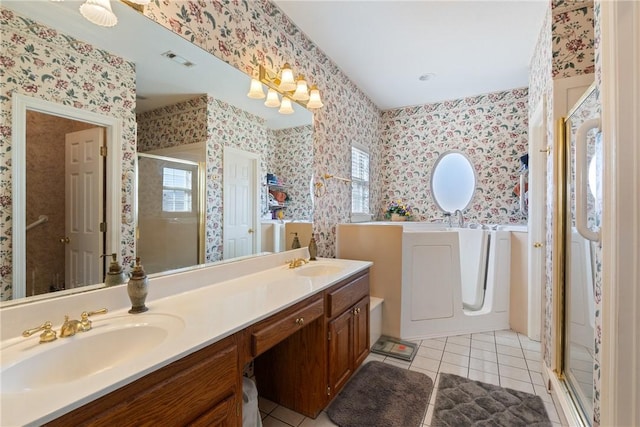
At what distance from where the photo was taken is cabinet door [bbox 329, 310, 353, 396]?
1.64 metres

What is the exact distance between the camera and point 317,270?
6.83 ft

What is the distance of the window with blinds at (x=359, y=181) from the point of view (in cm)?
322

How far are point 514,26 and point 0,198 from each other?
10.3ft

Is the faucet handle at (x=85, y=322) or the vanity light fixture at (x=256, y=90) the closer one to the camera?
the faucet handle at (x=85, y=322)

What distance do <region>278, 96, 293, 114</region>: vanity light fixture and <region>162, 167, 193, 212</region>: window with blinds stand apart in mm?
927

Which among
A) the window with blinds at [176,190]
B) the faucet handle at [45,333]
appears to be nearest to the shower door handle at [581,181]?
the window with blinds at [176,190]

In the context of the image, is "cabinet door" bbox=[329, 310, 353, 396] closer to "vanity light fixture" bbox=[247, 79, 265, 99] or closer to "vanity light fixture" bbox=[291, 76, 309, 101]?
"vanity light fixture" bbox=[247, 79, 265, 99]

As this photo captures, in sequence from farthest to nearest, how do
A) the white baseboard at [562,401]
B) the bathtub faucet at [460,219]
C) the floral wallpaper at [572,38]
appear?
the bathtub faucet at [460,219] < the floral wallpaper at [572,38] < the white baseboard at [562,401]

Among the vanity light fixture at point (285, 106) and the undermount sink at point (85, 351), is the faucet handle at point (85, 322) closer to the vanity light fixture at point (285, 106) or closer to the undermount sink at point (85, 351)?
the undermount sink at point (85, 351)

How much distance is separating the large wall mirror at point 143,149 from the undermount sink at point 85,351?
0.24 metres

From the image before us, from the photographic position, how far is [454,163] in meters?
3.70

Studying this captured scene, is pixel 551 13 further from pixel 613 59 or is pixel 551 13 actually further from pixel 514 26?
pixel 613 59

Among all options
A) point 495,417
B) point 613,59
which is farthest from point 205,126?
point 495,417

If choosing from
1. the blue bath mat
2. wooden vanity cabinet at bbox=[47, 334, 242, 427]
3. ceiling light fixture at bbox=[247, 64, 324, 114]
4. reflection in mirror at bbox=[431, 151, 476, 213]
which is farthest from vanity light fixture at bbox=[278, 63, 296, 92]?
reflection in mirror at bbox=[431, 151, 476, 213]
